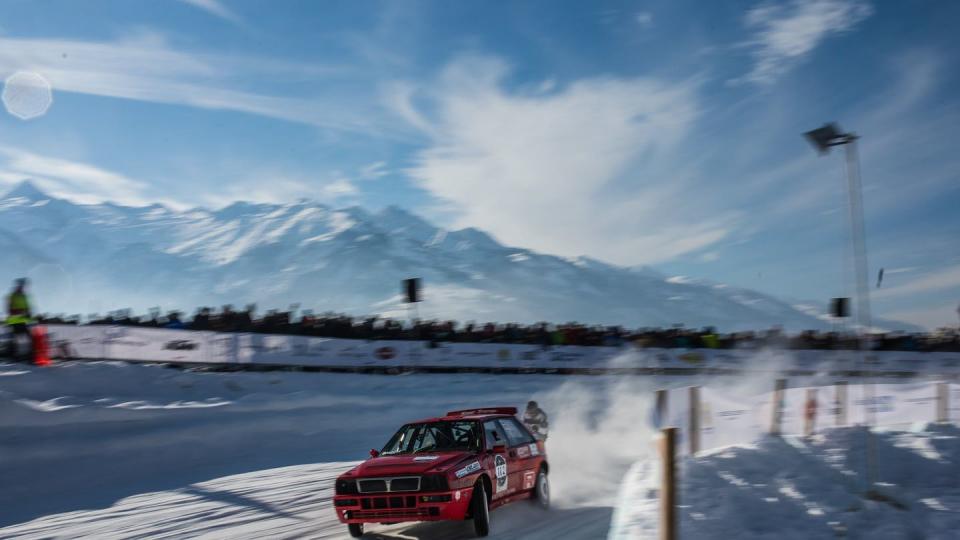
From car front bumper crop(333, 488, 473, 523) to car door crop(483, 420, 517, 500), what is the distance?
64cm

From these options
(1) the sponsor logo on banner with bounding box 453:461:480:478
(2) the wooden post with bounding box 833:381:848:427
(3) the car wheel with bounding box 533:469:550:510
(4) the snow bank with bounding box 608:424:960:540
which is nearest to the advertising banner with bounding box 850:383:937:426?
(2) the wooden post with bounding box 833:381:848:427

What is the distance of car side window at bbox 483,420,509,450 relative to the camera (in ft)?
26.9

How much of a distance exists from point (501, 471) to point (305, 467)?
594cm

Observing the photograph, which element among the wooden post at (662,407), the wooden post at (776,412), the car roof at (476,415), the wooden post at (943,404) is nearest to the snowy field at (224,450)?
the car roof at (476,415)

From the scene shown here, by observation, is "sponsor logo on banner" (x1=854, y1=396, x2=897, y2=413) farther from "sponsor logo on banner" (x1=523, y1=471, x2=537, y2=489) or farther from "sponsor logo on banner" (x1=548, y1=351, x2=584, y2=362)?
"sponsor logo on banner" (x1=548, y1=351, x2=584, y2=362)

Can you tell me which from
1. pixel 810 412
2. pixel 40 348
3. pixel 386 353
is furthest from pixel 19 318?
pixel 810 412

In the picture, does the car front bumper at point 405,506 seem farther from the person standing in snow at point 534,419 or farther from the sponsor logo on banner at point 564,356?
the sponsor logo on banner at point 564,356

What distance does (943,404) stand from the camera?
10.9 m

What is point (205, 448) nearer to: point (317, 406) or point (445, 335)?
point (317, 406)

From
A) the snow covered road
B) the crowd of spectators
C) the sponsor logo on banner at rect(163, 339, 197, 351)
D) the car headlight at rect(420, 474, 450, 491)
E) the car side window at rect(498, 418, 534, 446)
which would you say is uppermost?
the crowd of spectators

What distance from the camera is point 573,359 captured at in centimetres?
2631

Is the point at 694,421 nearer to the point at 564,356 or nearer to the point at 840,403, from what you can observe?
the point at 840,403

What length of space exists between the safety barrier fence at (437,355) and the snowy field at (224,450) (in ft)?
2.37

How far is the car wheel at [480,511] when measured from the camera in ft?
23.8
